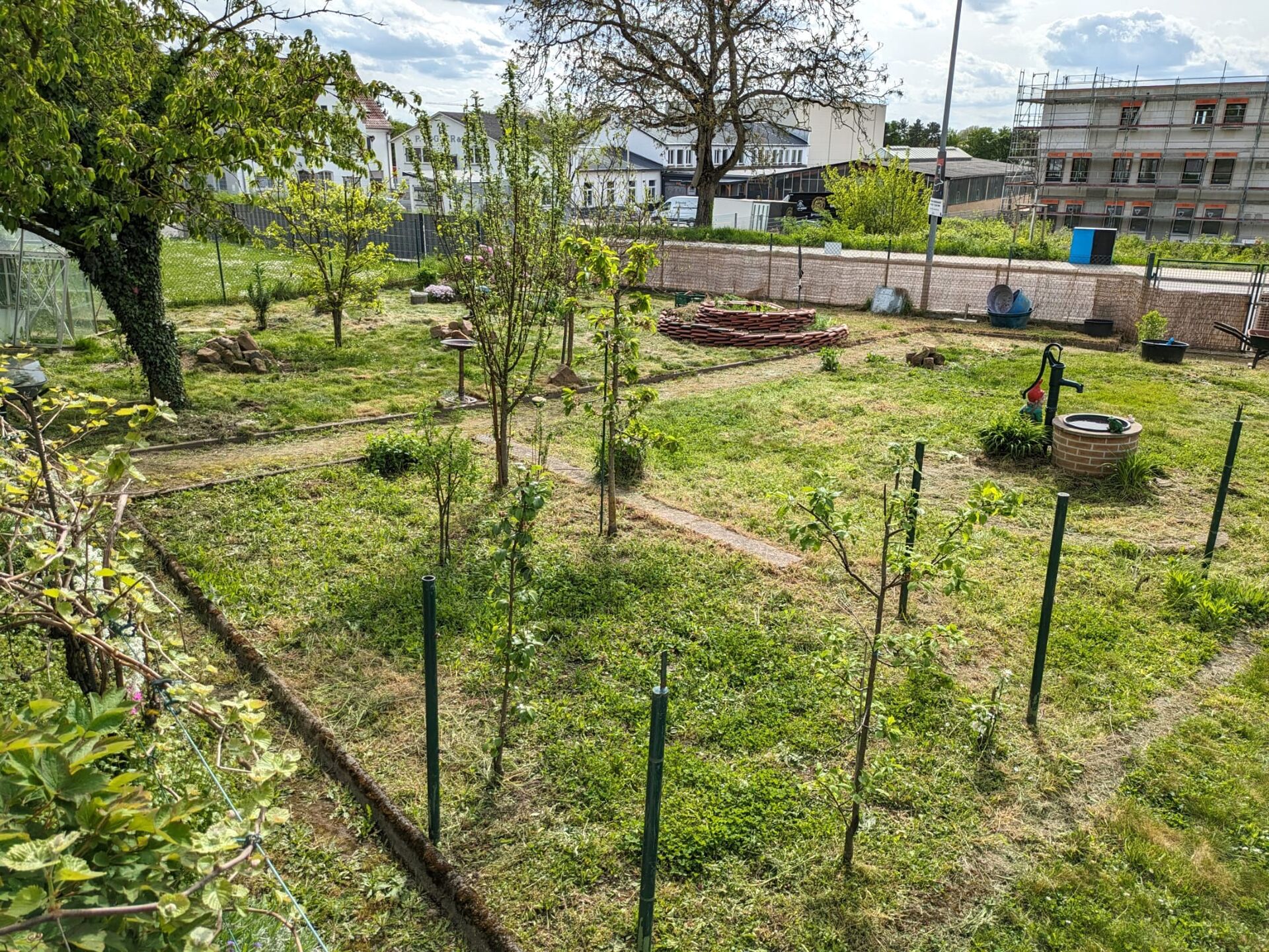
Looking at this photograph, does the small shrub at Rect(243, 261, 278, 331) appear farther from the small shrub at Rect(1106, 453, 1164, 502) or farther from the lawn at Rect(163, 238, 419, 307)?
the small shrub at Rect(1106, 453, 1164, 502)

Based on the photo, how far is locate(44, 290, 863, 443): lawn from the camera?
973 cm

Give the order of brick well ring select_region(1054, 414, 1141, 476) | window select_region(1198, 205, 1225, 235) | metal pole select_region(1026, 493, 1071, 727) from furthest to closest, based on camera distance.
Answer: window select_region(1198, 205, 1225, 235) → brick well ring select_region(1054, 414, 1141, 476) → metal pole select_region(1026, 493, 1071, 727)

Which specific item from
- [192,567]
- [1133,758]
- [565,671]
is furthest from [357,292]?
[1133,758]

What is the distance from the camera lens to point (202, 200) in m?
7.79

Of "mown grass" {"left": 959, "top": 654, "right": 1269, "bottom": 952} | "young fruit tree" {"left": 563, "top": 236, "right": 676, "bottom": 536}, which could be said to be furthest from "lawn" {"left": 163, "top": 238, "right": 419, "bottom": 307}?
"mown grass" {"left": 959, "top": 654, "right": 1269, "bottom": 952}

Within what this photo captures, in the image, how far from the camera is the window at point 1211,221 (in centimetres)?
4350

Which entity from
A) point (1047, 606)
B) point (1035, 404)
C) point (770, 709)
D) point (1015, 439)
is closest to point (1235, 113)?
point (1035, 404)

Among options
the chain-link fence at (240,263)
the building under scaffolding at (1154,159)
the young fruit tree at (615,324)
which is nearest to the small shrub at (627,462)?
the young fruit tree at (615,324)

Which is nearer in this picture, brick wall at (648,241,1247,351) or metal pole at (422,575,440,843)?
metal pole at (422,575,440,843)

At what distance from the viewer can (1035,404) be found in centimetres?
877

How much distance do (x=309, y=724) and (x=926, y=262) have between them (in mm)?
17587

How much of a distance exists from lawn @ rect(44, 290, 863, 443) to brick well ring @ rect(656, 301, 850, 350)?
37 centimetres

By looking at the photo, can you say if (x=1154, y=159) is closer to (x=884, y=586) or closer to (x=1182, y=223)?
(x=1182, y=223)

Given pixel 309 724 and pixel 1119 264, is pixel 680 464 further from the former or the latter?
pixel 1119 264
